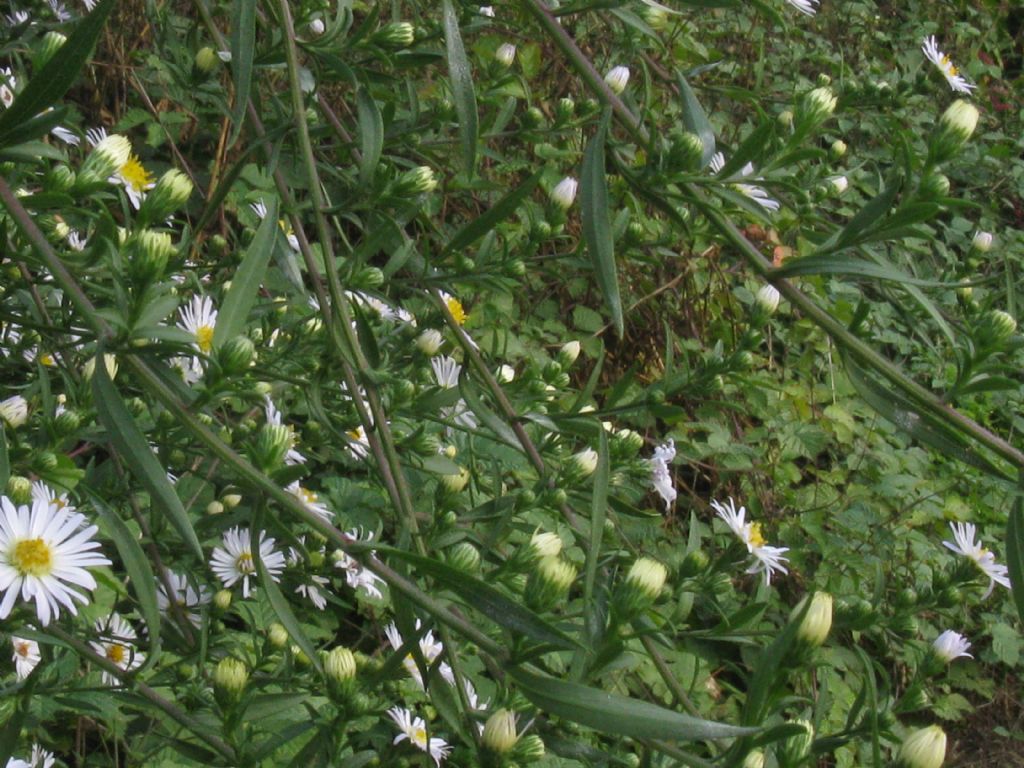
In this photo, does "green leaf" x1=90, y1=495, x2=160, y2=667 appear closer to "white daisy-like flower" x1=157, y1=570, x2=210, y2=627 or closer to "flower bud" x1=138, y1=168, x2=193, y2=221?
"flower bud" x1=138, y1=168, x2=193, y2=221

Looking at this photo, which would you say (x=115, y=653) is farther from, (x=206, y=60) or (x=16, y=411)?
(x=206, y=60)

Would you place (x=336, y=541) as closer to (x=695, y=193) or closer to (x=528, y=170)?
(x=695, y=193)

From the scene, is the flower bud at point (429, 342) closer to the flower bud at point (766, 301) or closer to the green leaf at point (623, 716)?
the flower bud at point (766, 301)

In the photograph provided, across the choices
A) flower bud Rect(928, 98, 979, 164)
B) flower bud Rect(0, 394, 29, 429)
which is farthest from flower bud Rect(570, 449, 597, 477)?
flower bud Rect(0, 394, 29, 429)

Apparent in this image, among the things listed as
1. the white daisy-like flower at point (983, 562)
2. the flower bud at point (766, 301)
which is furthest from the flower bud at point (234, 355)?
the white daisy-like flower at point (983, 562)

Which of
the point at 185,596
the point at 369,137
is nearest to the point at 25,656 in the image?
the point at 185,596

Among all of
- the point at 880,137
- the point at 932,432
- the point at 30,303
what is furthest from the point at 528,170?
the point at 932,432
